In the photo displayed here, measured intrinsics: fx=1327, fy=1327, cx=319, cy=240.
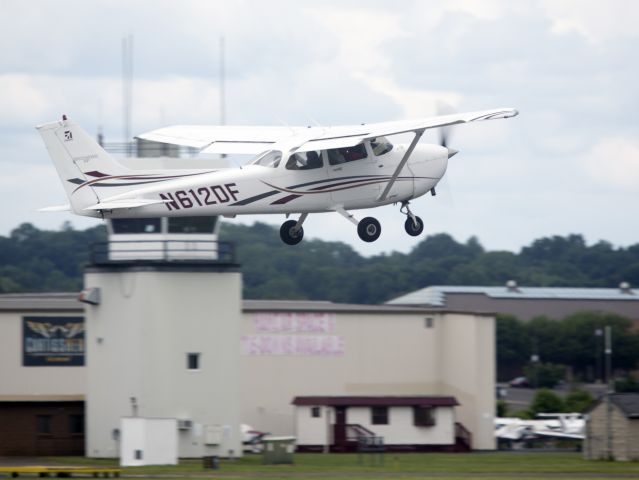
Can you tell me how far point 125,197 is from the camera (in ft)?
88.9

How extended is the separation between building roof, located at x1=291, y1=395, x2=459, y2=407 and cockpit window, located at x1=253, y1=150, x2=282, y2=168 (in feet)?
58.6

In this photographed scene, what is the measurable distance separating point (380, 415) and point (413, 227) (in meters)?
17.3

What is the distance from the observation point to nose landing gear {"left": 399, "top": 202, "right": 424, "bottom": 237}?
2888 centimetres

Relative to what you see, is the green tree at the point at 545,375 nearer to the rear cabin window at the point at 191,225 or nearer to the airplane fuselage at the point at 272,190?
the rear cabin window at the point at 191,225

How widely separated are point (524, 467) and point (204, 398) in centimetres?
894

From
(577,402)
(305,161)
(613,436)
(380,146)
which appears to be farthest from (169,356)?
(577,402)

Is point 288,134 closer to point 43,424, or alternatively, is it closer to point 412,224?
point 412,224

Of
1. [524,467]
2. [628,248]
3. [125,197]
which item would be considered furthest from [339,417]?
[628,248]

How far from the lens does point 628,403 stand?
40.0 metres

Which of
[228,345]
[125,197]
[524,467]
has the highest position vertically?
[125,197]

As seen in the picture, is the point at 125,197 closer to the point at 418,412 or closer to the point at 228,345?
the point at 228,345

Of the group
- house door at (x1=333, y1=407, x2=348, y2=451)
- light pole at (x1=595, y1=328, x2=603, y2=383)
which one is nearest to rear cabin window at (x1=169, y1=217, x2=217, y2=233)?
house door at (x1=333, y1=407, x2=348, y2=451)

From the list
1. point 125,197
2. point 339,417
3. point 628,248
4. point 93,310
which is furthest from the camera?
point 628,248

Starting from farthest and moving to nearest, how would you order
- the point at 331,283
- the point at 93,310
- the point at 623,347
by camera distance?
the point at 331,283, the point at 623,347, the point at 93,310
